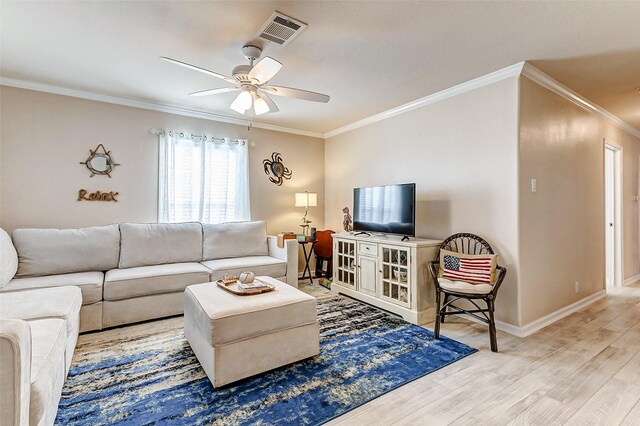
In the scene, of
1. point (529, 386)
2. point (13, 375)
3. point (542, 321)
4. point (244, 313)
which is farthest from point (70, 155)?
point (542, 321)

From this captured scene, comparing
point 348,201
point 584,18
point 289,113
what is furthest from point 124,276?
point 584,18

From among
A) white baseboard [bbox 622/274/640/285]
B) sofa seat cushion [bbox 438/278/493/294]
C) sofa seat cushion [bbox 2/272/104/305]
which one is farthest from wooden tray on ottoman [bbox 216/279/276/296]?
white baseboard [bbox 622/274/640/285]

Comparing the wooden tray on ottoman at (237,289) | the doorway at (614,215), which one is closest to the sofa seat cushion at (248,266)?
the wooden tray on ottoman at (237,289)

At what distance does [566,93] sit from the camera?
10.5ft

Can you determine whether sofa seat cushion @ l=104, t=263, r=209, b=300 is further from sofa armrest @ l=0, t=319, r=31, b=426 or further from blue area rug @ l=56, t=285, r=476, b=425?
sofa armrest @ l=0, t=319, r=31, b=426

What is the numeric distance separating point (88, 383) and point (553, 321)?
13.1 ft

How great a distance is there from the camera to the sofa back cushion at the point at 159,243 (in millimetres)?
3340

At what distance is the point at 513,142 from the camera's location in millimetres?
2756

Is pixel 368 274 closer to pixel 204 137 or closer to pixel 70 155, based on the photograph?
pixel 204 137

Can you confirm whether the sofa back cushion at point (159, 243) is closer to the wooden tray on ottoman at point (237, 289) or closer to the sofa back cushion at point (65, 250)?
the sofa back cushion at point (65, 250)

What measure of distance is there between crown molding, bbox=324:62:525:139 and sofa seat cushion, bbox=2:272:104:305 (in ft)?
12.2

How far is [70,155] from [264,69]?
272cm

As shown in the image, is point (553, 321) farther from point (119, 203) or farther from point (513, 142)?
point (119, 203)

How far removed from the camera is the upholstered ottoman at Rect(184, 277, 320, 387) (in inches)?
74.9
